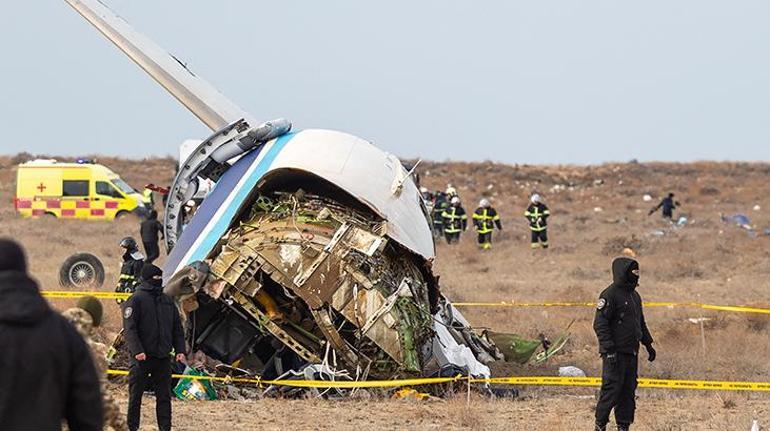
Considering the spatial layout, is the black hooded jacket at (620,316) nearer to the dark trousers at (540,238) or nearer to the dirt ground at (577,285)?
the dirt ground at (577,285)

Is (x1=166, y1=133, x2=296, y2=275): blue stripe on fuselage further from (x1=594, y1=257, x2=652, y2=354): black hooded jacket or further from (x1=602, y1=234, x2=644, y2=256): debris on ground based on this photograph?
(x1=602, y1=234, x2=644, y2=256): debris on ground

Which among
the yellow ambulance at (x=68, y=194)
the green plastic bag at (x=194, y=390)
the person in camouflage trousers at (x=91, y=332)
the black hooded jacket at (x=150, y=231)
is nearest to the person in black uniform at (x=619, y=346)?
the green plastic bag at (x=194, y=390)

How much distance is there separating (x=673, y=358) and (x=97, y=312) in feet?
31.8

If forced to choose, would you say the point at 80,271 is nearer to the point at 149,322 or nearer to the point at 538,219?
the point at 149,322

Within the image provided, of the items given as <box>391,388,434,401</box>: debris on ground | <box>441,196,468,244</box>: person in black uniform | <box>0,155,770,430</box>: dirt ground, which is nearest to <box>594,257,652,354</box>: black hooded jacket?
<box>0,155,770,430</box>: dirt ground

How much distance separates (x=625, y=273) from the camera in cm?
1049

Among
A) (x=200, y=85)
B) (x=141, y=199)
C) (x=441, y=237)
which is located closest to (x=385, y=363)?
(x=200, y=85)

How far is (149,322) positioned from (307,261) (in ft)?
9.13

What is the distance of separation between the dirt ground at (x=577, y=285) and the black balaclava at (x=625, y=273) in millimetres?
1271

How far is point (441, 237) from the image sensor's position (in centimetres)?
3581

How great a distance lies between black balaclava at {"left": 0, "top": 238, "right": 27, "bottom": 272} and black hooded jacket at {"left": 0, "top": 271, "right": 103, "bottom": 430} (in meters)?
→ 0.02

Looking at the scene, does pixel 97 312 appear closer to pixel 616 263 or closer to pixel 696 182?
pixel 616 263

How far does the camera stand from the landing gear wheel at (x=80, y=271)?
19859 millimetres

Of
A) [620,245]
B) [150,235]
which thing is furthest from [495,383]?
[620,245]
